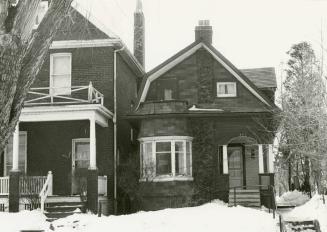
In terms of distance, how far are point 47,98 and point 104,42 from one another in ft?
10.6

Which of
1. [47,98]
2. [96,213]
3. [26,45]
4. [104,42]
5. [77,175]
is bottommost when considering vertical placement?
[96,213]

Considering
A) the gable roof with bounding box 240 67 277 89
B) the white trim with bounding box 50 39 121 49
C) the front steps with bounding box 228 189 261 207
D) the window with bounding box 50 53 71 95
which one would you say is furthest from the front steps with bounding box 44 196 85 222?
the gable roof with bounding box 240 67 277 89

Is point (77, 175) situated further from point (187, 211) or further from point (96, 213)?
point (187, 211)

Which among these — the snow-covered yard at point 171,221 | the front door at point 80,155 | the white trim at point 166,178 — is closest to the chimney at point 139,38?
the front door at point 80,155

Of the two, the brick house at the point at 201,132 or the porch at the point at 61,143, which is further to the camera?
the brick house at the point at 201,132

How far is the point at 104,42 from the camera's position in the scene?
854 inches

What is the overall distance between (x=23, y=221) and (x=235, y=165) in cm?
1078

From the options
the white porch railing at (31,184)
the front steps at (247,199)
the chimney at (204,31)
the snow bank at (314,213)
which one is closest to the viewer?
the snow bank at (314,213)

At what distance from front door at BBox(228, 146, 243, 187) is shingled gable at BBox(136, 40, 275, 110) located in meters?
2.70

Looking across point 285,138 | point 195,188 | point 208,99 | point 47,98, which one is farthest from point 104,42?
point 285,138

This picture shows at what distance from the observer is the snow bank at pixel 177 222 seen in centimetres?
1551

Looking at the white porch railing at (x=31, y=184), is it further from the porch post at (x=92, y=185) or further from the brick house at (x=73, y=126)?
the porch post at (x=92, y=185)

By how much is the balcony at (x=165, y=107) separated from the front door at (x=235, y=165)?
11.3ft

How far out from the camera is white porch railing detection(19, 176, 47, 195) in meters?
19.0
